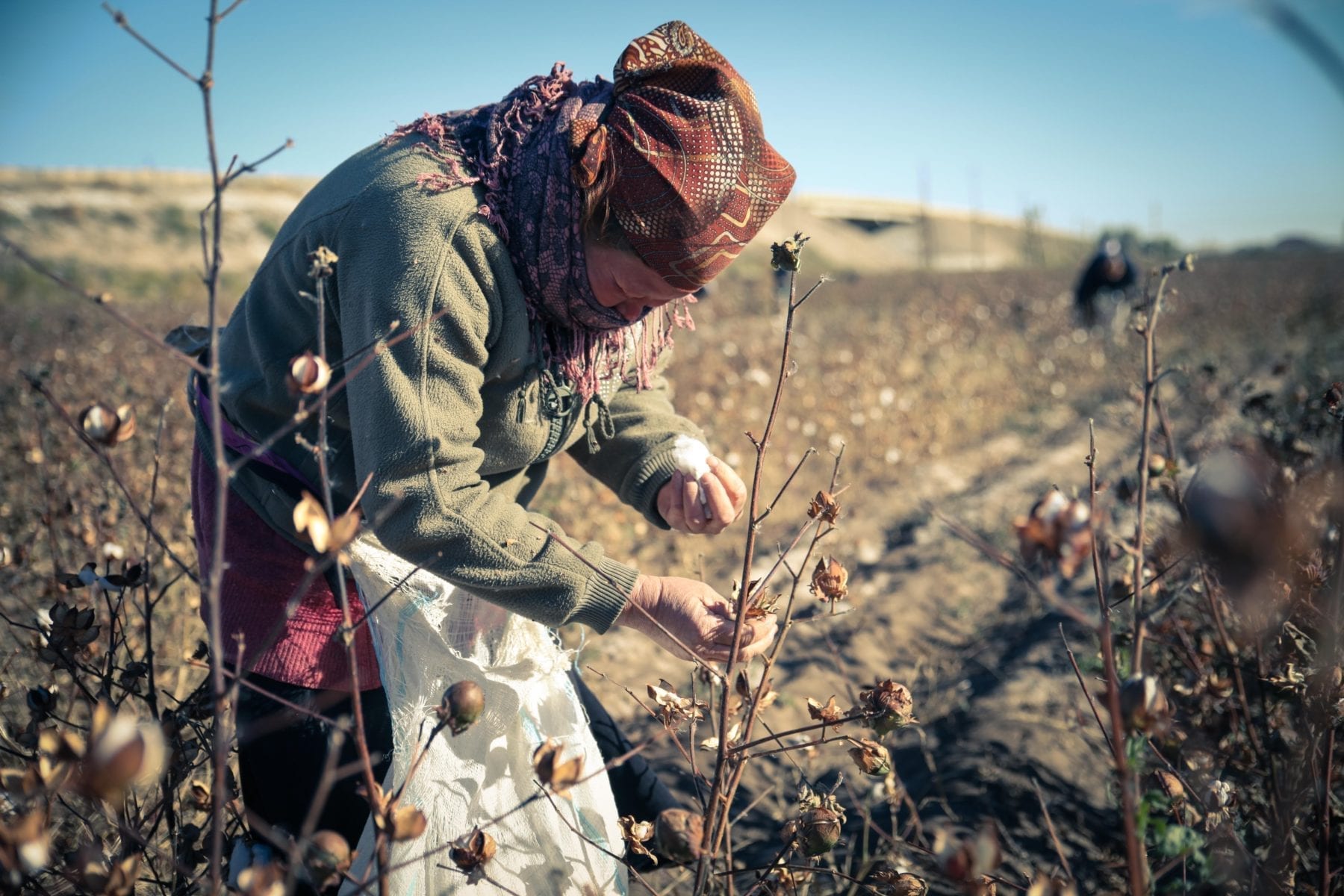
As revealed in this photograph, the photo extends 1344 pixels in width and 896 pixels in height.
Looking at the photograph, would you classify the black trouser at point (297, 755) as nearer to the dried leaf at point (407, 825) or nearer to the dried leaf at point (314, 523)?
the dried leaf at point (407, 825)

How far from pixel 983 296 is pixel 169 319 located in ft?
41.9

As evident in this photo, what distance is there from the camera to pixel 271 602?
1297 mm

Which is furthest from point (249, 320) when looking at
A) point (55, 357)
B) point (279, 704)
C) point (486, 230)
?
point (55, 357)

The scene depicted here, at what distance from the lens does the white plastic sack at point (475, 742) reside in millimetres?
1273

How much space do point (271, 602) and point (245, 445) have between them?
0.24m

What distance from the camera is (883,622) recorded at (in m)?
3.65

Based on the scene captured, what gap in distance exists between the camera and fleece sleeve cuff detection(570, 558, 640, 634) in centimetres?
119

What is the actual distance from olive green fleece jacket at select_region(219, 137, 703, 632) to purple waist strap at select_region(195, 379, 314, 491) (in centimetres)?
1

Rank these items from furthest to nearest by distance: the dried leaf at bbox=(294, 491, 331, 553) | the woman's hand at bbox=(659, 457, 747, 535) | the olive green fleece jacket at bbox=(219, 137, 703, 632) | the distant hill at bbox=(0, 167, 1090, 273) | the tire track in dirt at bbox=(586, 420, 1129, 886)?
the distant hill at bbox=(0, 167, 1090, 273), the tire track in dirt at bbox=(586, 420, 1129, 886), the woman's hand at bbox=(659, 457, 747, 535), the olive green fleece jacket at bbox=(219, 137, 703, 632), the dried leaf at bbox=(294, 491, 331, 553)

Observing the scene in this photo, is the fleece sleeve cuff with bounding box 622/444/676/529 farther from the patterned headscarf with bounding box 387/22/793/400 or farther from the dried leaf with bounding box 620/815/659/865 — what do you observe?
the dried leaf with bounding box 620/815/659/865

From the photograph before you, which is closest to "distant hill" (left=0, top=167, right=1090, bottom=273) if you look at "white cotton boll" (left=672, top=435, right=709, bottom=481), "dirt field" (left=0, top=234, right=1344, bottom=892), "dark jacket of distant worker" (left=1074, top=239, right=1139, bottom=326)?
"dark jacket of distant worker" (left=1074, top=239, right=1139, bottom=326)

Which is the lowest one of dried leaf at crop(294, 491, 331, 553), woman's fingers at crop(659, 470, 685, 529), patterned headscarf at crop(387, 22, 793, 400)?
woman's fingers at crop(659, 470, 685, 529)

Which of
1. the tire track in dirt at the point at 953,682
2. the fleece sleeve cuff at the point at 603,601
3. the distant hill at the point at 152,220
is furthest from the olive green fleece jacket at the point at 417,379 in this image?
the distant hill at the point at 152,220

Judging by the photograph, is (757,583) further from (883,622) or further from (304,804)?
(883,622)
